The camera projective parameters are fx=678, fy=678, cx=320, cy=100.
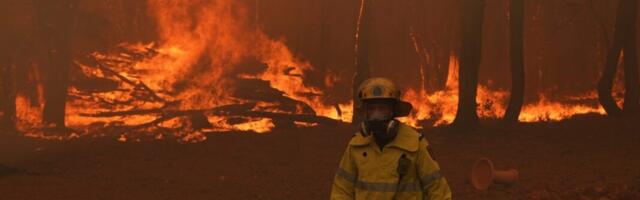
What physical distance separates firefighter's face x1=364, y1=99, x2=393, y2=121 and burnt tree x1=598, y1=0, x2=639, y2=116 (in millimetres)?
16186

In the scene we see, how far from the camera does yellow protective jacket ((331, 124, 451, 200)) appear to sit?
13.1 feet

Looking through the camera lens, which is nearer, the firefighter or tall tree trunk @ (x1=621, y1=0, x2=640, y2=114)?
the firefighter

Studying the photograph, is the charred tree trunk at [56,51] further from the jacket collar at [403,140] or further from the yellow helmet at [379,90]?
the yellow helmet at [379,90]

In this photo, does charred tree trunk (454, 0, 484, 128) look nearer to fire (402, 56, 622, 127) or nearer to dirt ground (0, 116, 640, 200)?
dirt ground (0, 116, 640, 200)

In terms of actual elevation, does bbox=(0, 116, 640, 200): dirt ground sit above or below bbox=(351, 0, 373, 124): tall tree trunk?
below

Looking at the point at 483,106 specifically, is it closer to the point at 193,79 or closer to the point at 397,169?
the point at 193,79

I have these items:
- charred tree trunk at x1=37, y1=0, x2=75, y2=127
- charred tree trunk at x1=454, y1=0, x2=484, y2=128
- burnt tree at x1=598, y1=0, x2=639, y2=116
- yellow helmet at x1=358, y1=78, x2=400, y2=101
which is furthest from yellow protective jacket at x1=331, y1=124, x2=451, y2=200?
charred tree trunk at x1=37, y1=0, x2=75, y2=127

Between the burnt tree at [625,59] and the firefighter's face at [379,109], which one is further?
the burnt tree at [625,59]

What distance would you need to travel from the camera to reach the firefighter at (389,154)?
13.0 feet

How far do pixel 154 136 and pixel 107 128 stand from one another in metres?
2.83

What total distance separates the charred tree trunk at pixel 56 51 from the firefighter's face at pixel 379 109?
1726 cm

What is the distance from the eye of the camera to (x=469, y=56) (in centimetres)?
1670

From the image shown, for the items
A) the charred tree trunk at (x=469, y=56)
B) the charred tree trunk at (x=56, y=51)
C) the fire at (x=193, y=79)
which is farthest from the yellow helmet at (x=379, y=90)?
the charred tree trunk at (x=56, y=51)

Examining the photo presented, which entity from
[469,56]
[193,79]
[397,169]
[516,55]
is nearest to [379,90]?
[397,169]
